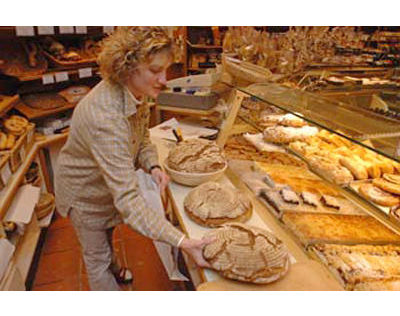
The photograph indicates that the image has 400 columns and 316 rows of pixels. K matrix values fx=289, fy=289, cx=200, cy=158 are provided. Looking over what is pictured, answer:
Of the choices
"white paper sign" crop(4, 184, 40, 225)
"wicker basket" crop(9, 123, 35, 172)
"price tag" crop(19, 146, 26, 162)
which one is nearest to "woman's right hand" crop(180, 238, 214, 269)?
"white paper sign" crop(4, 184, 40, 225)

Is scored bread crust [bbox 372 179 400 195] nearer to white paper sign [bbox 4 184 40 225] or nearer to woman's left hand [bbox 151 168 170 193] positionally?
woman's left hand [bbox 151 168 170 193]

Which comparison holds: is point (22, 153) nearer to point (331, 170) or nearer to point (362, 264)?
point (331, 170)

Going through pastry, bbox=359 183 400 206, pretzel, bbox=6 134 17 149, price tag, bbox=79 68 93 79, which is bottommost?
pretzel, bbox=6 134 17 149

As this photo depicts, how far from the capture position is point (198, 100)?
2.21 metres

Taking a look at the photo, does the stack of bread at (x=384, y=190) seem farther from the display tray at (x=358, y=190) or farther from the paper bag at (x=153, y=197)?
the paper bag at (x=153, y=197)

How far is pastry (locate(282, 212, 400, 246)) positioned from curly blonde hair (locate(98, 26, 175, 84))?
2.81 ft

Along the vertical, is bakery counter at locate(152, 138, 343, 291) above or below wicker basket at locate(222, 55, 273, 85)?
below

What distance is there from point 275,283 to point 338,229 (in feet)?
1.40

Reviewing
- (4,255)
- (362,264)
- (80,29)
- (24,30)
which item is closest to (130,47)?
(362,264)

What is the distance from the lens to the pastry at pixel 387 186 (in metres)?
1.19

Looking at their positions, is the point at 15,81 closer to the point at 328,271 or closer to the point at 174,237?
the point at 174,237

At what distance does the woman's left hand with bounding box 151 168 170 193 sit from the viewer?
4.71 feet

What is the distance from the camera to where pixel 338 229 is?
3.84 ft

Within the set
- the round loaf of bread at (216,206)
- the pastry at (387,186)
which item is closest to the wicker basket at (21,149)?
the round loaf of bread at (216,206)
